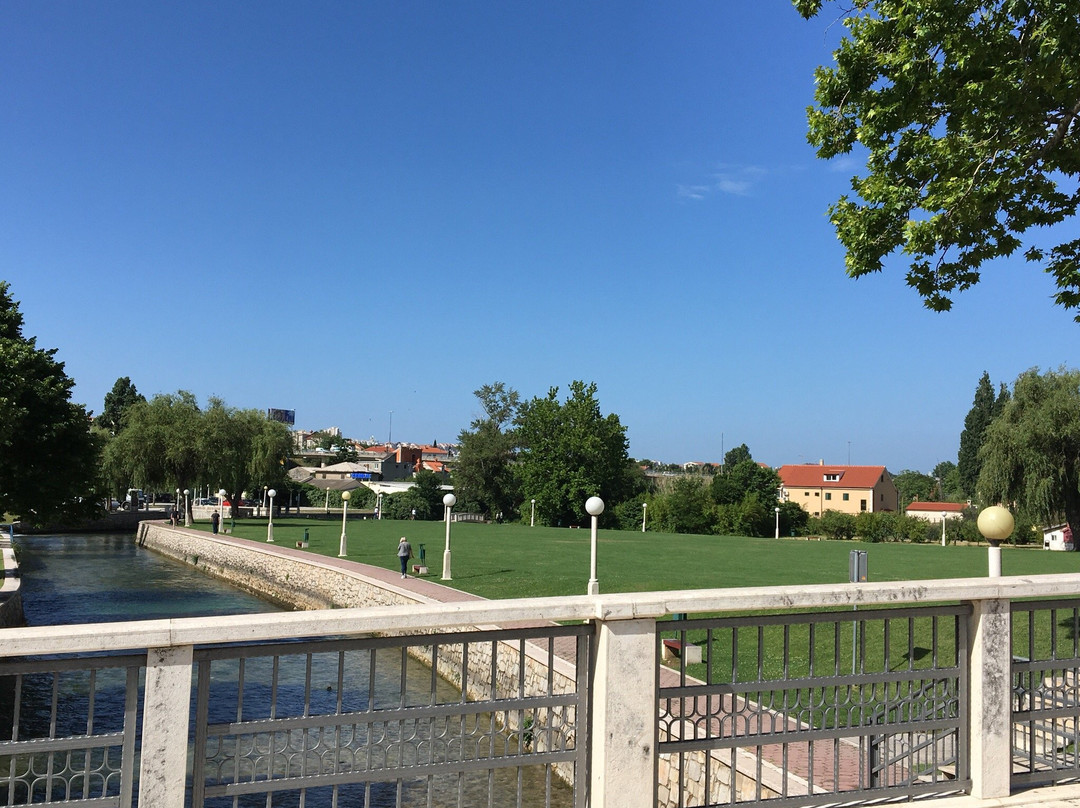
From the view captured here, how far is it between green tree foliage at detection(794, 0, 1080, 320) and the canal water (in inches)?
319

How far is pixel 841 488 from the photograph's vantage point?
96500 millimetres

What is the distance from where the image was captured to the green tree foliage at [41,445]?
22.2 meters

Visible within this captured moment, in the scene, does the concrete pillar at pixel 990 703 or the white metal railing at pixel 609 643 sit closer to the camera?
the white metal railing at pixel 609 643

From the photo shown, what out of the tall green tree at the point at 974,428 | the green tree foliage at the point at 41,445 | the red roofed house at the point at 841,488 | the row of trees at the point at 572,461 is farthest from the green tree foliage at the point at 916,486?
the green tree foliage at the point at 41,445

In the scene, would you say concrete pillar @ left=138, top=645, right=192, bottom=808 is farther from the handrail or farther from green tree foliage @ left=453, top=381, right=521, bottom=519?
green tree foliage @ left=453, top=381, right=521, bottom=519

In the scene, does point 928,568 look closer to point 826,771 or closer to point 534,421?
point 826,771

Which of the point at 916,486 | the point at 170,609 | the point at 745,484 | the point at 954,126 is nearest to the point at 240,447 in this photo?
the point at 170,609

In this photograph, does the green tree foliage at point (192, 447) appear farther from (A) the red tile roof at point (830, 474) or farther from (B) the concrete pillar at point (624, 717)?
(A) the red tile roof at point (830, 474)

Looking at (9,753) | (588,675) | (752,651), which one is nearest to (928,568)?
(752,651)

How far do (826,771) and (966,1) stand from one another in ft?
26.9

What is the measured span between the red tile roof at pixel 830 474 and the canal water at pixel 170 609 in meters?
73.9

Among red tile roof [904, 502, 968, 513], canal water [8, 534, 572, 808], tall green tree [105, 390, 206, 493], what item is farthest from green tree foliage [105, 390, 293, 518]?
red tile roof [904, 502, 968, 513]

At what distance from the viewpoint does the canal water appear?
10758mm

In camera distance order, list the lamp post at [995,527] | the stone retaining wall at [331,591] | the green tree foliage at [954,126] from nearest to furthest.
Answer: the lamp post at [995,527], the green tree foliage at [954,126], the stone retaining wall at [331,591]
